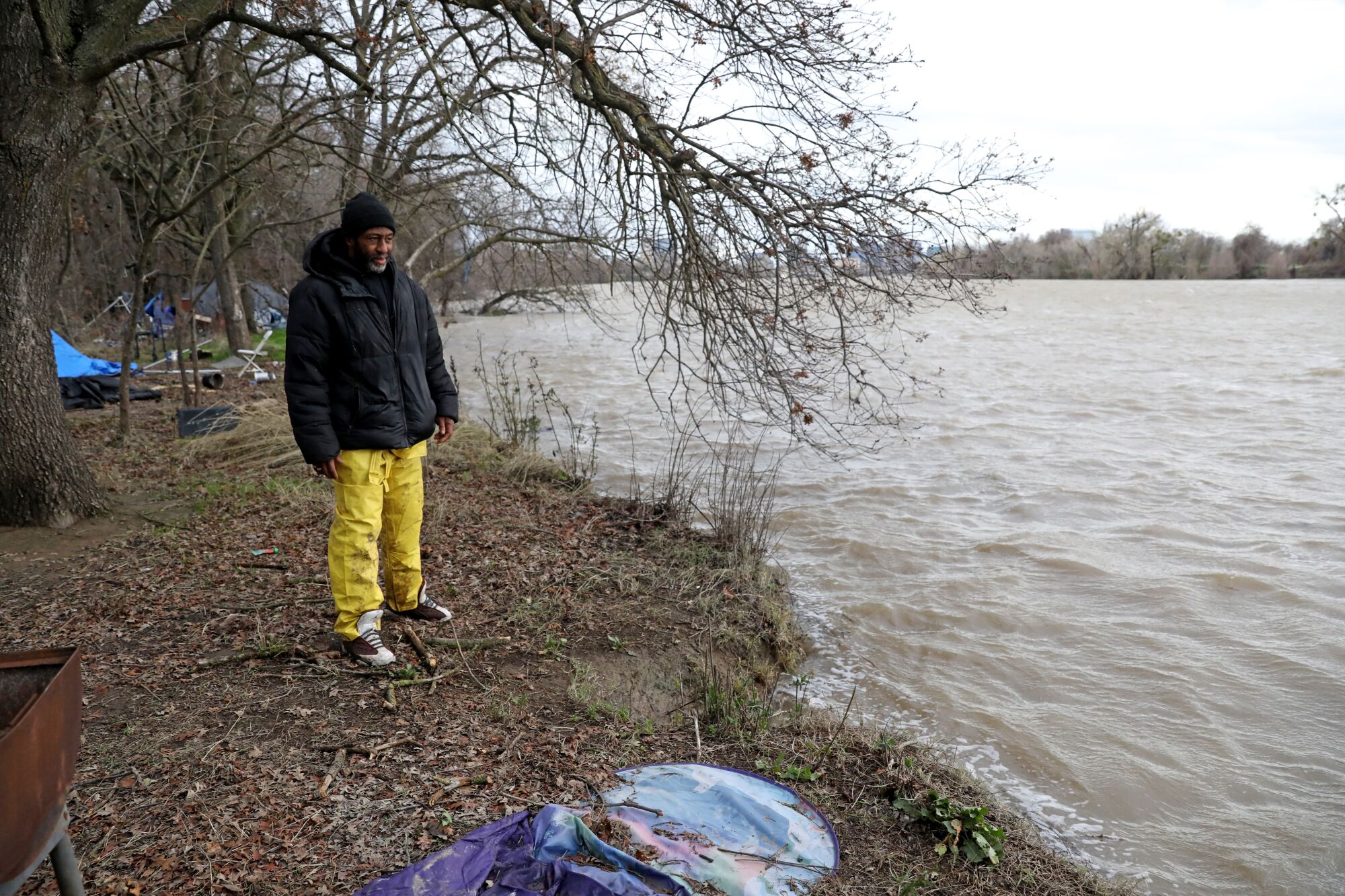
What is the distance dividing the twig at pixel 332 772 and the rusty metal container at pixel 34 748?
109 cm

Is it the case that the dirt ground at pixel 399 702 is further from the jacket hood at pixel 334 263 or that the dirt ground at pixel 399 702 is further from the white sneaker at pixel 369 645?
the jacket hood at pixel 334 263

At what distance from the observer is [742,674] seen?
5.41m

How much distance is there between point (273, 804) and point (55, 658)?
3.74 feet

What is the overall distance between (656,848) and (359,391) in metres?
2.31

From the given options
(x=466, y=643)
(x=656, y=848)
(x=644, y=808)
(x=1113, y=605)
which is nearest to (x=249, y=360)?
(x=466, y=643)

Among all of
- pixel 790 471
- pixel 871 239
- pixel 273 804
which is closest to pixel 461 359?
→ pixel 790 471

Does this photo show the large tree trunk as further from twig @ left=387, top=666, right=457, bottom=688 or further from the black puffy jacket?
twig @ left=387, top=666, right=457, bottom=688

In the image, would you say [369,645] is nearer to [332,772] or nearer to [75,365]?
[332,772]

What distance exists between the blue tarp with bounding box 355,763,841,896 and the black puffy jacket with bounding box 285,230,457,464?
1817 mm

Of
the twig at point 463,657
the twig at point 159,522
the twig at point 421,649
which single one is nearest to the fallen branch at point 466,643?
the twig at point 463,657

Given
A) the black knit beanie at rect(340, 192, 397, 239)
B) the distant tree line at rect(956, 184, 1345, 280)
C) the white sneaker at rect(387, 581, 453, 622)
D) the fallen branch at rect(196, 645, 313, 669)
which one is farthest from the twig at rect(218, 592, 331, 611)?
the distant tree line at rect(956, 184, 1345, 280)

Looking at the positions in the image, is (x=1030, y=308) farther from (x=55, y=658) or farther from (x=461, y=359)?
(x=55, y=658)

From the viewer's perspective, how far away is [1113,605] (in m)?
7.54

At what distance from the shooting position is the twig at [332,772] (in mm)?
3400
